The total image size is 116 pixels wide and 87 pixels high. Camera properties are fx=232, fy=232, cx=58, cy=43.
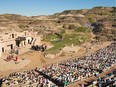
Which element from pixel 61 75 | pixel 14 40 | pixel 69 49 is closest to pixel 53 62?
pixel 69 49

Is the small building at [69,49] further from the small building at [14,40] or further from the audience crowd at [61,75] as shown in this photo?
the audience crowd at [61,75]

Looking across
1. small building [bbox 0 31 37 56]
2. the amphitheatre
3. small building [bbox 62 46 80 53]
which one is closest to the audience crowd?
the amphitheatre

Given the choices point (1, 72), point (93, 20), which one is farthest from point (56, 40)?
point (93, 20)

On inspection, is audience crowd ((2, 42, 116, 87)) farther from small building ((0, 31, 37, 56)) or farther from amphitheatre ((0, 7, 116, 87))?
small building ((0, 31, 37, 56))

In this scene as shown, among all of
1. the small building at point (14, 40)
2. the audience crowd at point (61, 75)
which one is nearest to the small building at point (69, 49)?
the small building at point (14, 40)

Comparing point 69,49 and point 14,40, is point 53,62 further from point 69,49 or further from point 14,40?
point 14,40

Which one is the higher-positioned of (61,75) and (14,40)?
(14,40)

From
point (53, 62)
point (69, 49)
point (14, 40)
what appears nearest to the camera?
point (53, 62)

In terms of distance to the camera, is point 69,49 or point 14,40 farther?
point 69,49

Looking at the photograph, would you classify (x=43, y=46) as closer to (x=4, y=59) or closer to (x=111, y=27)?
(x=4, y=59)

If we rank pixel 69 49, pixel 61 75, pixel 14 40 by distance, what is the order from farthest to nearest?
pixel 69 49
pixel 14 40
pixel 61 75

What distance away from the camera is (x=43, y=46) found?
5525 cm

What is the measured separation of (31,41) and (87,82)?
27.7m

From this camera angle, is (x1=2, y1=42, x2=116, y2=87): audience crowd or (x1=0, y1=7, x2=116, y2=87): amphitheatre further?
(x1=0, y1=7, x2=116, y2=87): amphitheatre
